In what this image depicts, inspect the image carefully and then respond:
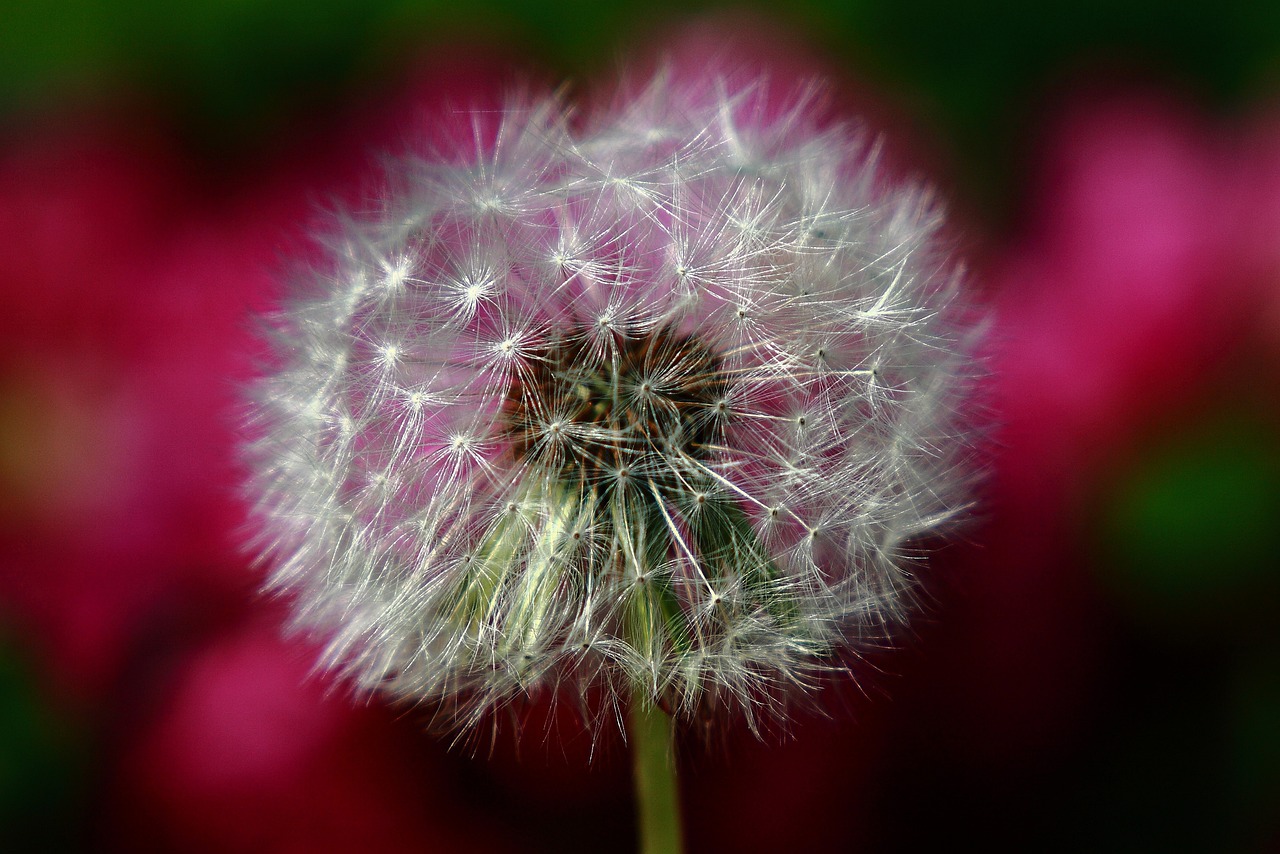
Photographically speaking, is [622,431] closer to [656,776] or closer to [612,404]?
[612,404]

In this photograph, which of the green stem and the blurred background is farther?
the blurred background

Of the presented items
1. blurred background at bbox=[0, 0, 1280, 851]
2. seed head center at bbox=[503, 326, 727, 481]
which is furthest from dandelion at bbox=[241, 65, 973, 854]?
blurred background at bbox=[0, 0, 1280, 851]

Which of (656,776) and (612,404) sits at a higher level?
(612,404)

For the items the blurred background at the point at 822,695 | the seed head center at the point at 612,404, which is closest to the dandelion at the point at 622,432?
the seed head center at the point at 612,404

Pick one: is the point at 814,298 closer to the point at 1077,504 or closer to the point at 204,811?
the point at 1077,504

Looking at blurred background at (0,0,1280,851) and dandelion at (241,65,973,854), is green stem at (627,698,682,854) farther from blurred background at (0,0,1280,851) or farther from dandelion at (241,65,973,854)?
blurred background at (0,0,1280,851)

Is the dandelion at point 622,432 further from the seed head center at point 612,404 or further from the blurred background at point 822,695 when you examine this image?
the blurred background at point 822,695

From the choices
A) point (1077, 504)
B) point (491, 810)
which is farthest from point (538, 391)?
point (1077, 504)

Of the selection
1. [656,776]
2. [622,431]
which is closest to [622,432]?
[622,431]
